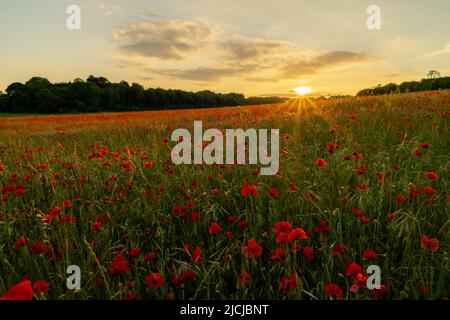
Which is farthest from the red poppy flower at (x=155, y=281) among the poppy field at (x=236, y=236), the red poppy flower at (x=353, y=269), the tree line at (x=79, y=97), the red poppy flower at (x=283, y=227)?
the tree line at (x=79, y=97)

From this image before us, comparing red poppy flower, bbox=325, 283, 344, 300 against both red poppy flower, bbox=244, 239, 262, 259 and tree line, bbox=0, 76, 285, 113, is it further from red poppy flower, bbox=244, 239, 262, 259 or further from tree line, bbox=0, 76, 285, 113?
tree line, bbox=0, 76, 285, 113

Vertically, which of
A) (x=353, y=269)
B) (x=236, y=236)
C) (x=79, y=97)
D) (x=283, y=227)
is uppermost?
(x=79, y=97)

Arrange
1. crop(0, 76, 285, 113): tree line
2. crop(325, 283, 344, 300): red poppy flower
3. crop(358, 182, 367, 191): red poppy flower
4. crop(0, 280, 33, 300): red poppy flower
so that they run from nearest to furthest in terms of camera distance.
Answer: crop(0, 280, 33, 300): red poppy flower < crop(325, 283, 344, 300): red poppy flower < crop(358, 182, 367, 191): red poppy flower < crop(0, 76, 285, 113): tree line

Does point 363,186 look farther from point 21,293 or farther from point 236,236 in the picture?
point 21,293

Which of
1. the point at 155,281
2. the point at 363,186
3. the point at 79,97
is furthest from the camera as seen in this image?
the point at 79,97

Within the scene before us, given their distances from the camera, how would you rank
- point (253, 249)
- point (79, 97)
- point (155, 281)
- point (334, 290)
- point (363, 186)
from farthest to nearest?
point (79, 97) → point (363, 186) → point (253, 249) → point (155, 281) → point (334, 290)

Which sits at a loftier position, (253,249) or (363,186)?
(363,186)

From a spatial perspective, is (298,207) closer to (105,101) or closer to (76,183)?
(76,183)

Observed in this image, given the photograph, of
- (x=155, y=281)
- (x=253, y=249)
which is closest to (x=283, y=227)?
(x=253, y=249)

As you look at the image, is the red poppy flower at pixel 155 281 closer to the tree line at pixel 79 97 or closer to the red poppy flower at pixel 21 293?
the red poppy flower at pixel 21 293

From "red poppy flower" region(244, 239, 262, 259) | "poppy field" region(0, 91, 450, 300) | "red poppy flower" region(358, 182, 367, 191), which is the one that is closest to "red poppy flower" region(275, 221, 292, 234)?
"poppy field" region(0, 91, 450, 300)

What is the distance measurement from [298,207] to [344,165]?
0.93 m
